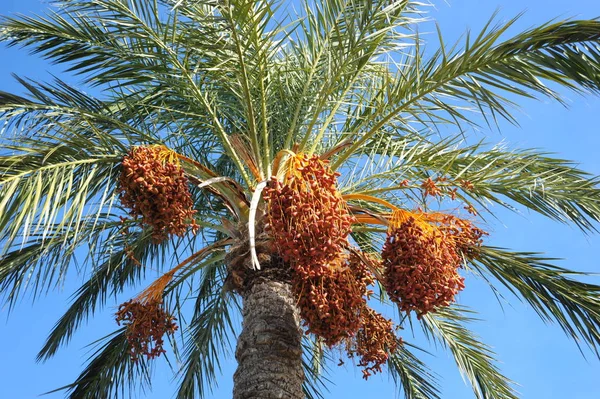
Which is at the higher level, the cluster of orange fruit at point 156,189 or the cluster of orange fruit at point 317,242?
the cluster of orange fruit at point 156,189

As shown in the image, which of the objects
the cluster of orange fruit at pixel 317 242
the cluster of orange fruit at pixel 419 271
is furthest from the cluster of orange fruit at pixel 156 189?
the cluster of orange fruit at pixel 419 271

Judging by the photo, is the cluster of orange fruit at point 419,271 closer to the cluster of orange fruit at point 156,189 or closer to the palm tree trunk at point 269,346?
the palm tree trunk at point 269,346

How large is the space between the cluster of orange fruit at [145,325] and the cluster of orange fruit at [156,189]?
2.69ft

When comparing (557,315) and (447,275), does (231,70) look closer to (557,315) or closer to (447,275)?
(447,275)

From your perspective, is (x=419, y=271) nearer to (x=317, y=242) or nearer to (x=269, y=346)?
(x=317, y=242)

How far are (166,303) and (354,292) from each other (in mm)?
1748

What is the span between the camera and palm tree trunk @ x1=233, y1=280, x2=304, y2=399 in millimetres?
5160

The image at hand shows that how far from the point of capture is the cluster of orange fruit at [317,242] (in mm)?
4461

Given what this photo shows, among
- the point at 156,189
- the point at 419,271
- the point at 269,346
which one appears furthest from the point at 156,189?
the point at 419,271

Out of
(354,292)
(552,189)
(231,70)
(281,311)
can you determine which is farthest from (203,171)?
(552,189)

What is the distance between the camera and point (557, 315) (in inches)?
246

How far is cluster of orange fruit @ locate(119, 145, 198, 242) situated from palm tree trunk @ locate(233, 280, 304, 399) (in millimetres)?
881

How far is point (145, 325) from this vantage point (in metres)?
5.52

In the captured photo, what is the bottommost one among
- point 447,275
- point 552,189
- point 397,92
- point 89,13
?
point 447,275
